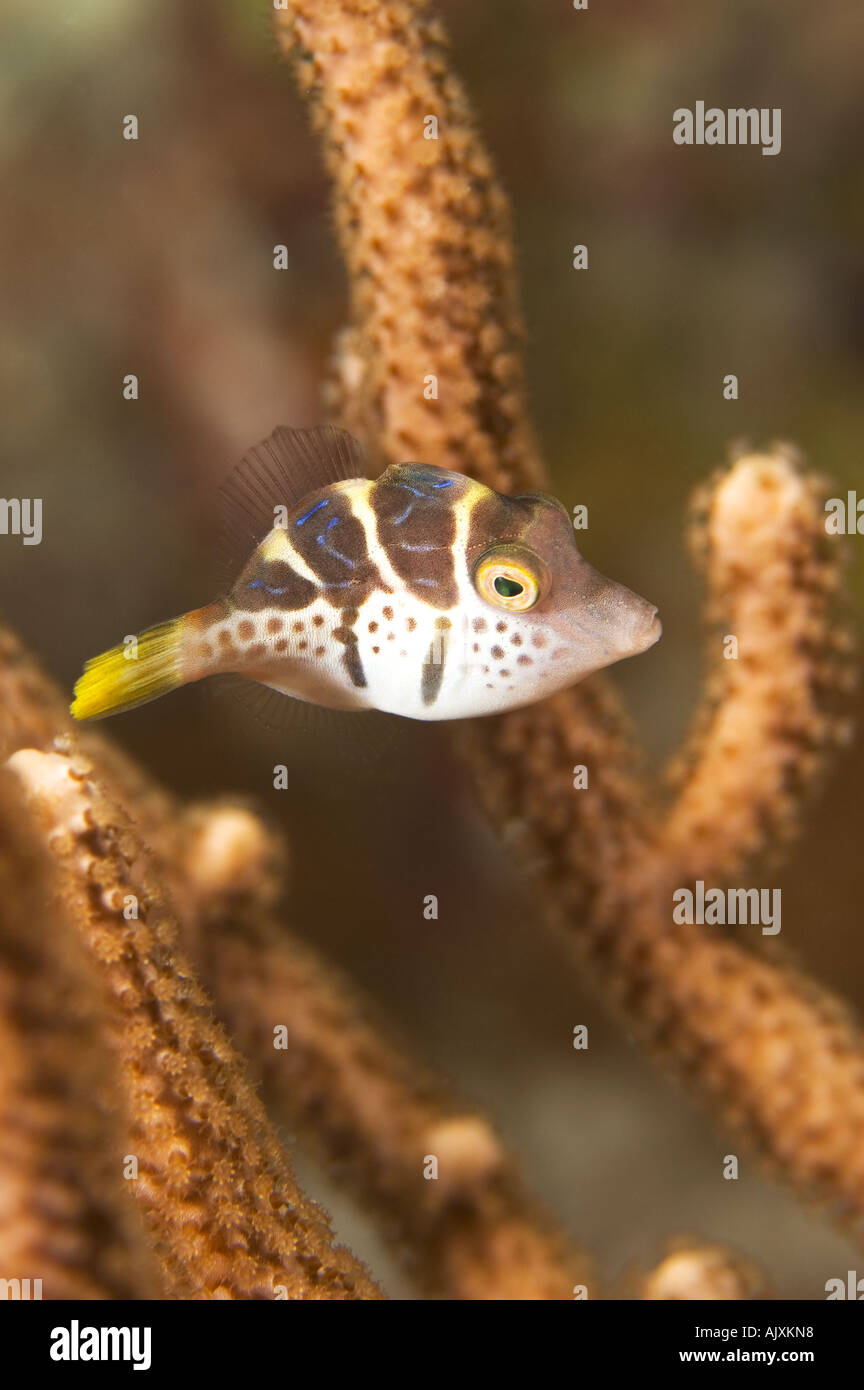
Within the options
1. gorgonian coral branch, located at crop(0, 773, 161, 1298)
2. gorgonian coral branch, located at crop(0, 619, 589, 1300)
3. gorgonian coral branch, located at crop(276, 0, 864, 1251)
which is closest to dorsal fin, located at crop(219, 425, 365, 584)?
gorgonian coral branch, located at crop(276, 0, 864, 1251)

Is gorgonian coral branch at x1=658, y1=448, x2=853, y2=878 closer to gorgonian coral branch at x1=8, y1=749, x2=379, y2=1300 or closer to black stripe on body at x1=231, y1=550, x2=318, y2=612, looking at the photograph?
black stripe on body at x1=231, y1=550, x2=318, y2=612

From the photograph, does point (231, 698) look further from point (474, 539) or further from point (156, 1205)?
point (156, 1205)
